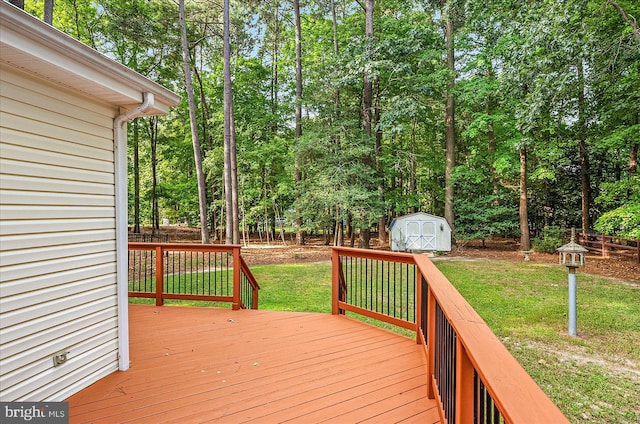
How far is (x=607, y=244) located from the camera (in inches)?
468

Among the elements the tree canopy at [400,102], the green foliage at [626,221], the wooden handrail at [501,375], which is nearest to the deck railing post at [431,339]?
the wooden handrail at [501,375]

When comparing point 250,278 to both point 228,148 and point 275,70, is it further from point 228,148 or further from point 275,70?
point 275,70

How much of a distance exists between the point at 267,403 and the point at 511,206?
54.5ft

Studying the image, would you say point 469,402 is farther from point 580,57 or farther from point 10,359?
point 580,57

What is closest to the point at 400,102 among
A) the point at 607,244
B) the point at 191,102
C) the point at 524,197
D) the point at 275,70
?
the point at 524,197

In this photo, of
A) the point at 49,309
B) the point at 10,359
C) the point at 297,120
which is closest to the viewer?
the point at 10,359

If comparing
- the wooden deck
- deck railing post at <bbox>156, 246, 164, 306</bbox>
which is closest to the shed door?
the wooden deck

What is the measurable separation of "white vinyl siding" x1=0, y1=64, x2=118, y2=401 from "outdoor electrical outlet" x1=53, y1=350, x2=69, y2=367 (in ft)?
0.11

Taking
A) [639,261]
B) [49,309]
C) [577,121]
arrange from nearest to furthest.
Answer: [49,309] → [639,261] → [577,121]

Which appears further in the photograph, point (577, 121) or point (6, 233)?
point (577, 121)

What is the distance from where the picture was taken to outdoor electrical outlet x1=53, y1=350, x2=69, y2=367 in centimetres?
229

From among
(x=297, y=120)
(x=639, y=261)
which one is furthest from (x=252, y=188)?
(x=639, y=261)

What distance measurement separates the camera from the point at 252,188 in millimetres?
16500

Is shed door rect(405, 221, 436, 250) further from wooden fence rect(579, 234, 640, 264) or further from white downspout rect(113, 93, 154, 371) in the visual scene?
white downspout rect(113, 93, 154, 371)
